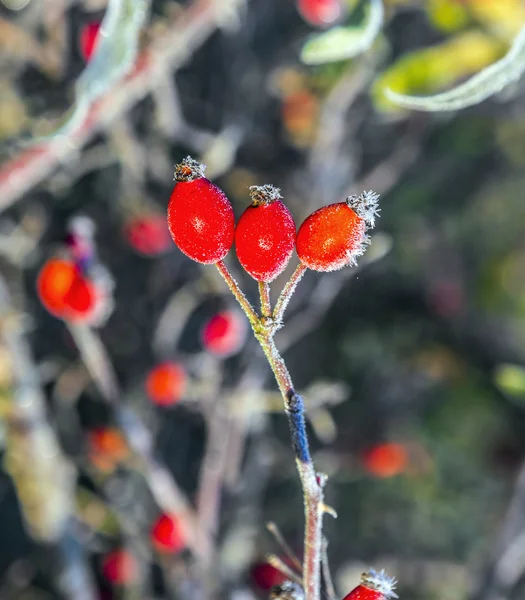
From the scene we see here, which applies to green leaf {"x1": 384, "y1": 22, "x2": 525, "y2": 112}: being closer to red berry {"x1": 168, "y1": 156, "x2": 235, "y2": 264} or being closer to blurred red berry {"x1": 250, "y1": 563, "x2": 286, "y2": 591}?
red berry {"x1": 168, "y1": 156, "x2": 235, "y2": 264}

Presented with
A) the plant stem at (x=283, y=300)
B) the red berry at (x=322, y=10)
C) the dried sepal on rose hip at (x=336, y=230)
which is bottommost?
the plant stem at (x=283, y=300)

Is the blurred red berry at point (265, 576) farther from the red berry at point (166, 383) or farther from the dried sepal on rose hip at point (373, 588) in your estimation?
the dried sepal on rose hip at point (373, 588)

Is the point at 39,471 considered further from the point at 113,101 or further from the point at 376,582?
the point at 376,582

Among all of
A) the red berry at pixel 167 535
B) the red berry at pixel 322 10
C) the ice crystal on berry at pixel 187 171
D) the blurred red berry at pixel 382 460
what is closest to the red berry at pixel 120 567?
the red berry at pixel 167 535

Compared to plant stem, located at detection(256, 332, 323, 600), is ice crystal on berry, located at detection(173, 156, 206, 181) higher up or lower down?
higher up

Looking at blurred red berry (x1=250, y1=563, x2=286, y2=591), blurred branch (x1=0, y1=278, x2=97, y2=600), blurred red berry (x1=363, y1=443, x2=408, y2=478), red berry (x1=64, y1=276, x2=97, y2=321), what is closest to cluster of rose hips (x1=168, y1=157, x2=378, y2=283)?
red berry (x1=64, y1=276, x2=97, y2=321)
